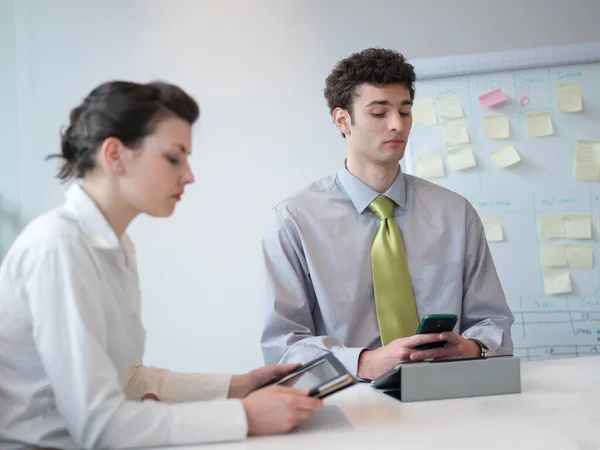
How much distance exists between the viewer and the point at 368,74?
2201mm

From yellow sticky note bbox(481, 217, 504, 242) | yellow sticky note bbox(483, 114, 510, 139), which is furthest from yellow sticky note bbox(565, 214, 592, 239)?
yellow sticky note bbox(483, 114, 510, 139)

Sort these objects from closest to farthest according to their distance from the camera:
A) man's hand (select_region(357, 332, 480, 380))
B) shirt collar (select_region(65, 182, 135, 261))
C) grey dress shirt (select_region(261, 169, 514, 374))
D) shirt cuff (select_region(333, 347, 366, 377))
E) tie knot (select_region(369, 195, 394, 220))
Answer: shirt collar (select_region(65, 182, 135, 261))
man's hand (select_region(357, 332, 480, 380))
shirt cuff (select_region(333, 347, 366, 377))
grey dress shirt (select_region(261, 169, 514, 374))
tie knot (select_region(369, 195, 394, 220))

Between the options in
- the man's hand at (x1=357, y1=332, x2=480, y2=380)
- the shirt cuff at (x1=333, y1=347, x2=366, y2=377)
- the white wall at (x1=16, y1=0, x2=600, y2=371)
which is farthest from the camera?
the white wall at (x1=16, y1=0, x2=600, y2=371)

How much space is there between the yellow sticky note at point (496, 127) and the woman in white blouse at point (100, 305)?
5.89ft

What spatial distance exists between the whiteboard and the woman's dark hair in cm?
175

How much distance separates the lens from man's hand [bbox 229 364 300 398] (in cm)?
140

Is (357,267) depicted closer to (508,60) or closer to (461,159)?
(461,159)

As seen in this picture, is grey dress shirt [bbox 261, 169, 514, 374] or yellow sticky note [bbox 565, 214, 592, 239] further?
yellow sticky note [bbox 565, 214, 592, 239]

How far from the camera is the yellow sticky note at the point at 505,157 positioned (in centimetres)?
277

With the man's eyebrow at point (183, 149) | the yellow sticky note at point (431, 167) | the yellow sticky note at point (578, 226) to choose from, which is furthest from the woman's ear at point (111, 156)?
the yellow sticky note at point (578, 226)

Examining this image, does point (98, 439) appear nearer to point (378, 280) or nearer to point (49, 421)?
point (49, 421)

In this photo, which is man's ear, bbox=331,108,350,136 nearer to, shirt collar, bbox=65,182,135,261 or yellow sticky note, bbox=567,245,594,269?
yellow sticky note, bbox=567,245,594,269

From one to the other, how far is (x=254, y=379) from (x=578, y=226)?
5.91ft

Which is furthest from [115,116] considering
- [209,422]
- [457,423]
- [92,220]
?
[457,423]
